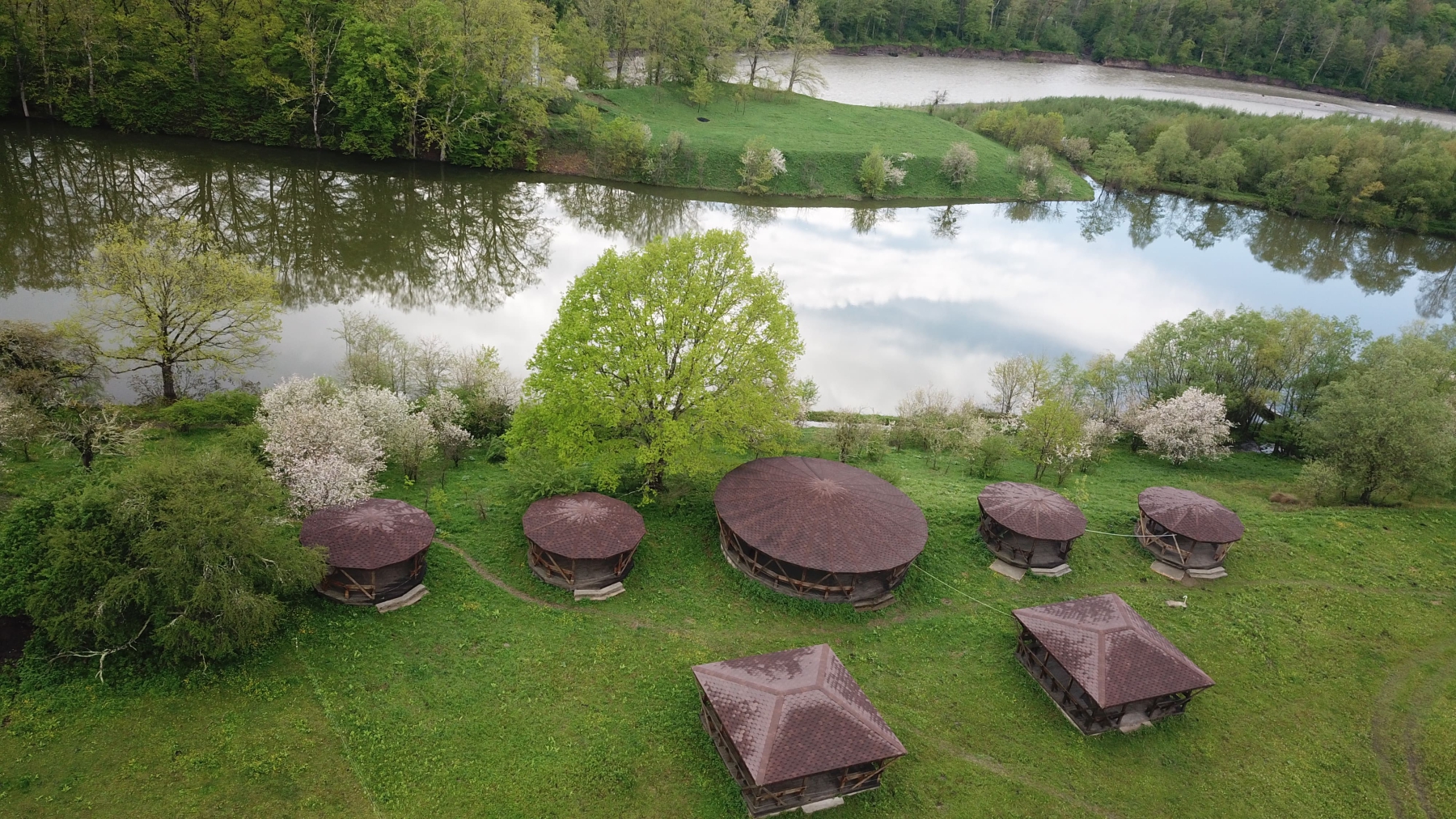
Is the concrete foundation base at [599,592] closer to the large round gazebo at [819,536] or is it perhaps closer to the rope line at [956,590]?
the large round gazebo at [819,536]

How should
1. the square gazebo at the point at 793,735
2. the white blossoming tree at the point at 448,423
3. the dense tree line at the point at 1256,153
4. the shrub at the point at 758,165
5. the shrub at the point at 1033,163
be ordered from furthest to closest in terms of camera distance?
the shrub at the point at 1033,163
the dense tree line at the point at 1256,153
the shrub at the point at 758,165
the white blossoming tree at the point at 448,423
the square gazebo at the point at 793,735

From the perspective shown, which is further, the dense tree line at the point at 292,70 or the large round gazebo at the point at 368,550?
the dense tree line at the point at 292,70

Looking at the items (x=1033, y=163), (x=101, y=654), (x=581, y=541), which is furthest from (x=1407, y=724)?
Result: (x=1033, y=163)

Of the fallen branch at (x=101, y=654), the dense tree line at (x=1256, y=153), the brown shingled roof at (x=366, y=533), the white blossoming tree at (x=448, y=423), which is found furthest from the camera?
the dense tree line at (x=1256, y=153)

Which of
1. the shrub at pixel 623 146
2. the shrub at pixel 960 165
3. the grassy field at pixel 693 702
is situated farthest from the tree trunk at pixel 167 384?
the shrub at pixel 960 165

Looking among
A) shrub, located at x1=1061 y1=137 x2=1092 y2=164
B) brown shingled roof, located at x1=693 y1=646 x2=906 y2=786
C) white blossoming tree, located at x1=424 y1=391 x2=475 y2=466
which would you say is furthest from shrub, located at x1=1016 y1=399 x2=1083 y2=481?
shrub, located at x1=1061 y1=137 x2=1092 y2=164

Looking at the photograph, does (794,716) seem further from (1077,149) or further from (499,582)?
(1077,149)

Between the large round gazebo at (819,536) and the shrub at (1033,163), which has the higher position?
the shrub at (1033,163)
